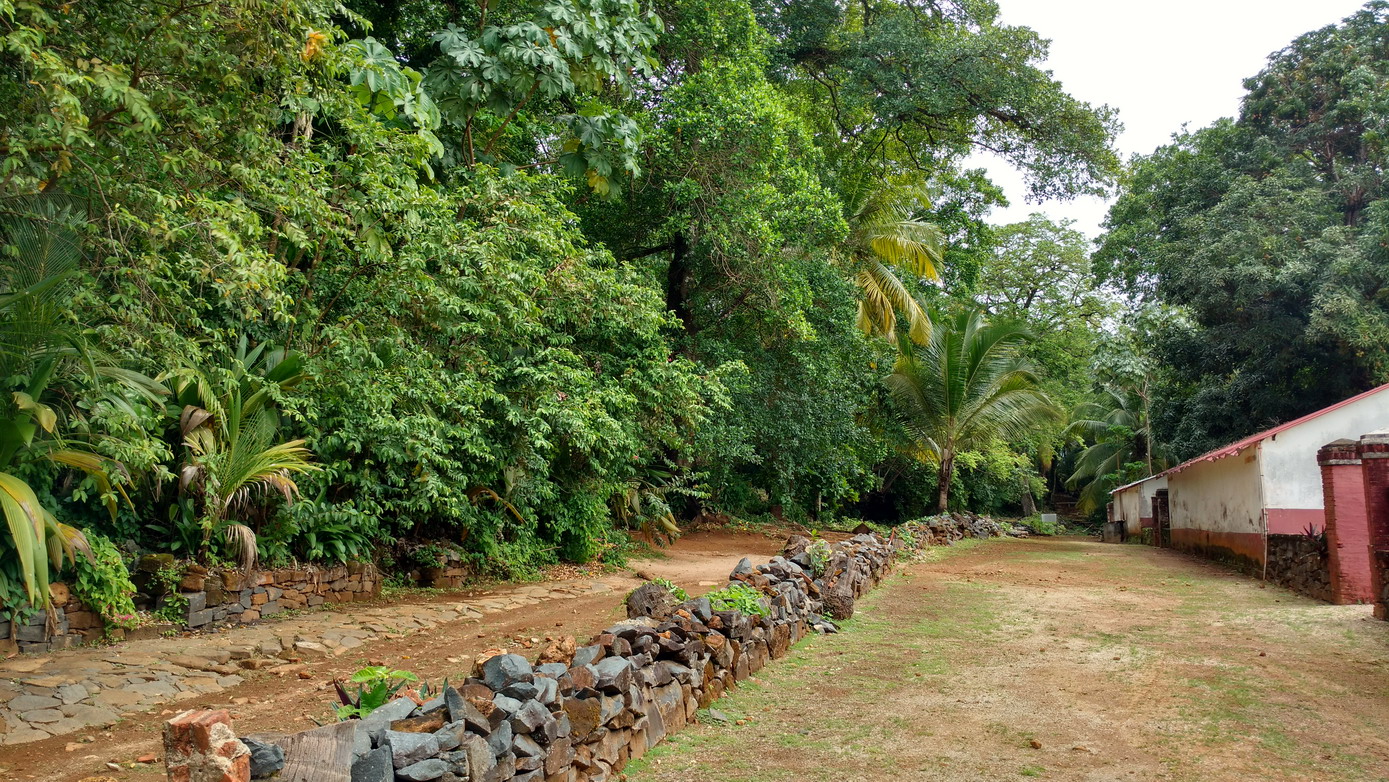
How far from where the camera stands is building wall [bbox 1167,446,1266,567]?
13.3 metres

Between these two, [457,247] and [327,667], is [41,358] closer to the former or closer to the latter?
[327,667]

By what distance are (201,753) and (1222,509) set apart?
657 inches

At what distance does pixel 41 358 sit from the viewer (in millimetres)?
5734

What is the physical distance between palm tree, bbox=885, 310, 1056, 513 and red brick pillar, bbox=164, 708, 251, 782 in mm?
20238

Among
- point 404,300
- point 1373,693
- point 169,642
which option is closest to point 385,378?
point 404,300

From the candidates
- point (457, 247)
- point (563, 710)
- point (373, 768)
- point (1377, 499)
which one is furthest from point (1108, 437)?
point (373, 768)

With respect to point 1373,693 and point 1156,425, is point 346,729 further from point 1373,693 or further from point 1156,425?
point 1156,425

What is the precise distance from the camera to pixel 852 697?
5.97 m

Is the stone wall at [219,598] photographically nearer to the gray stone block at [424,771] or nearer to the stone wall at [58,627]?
the stone wall at [58,627]

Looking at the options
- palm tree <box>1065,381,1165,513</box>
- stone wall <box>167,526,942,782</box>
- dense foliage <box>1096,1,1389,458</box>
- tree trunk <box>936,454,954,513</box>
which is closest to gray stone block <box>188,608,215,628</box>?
Result: stone wall <box>167,526,942,782</box>

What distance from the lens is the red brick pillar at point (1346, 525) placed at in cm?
973

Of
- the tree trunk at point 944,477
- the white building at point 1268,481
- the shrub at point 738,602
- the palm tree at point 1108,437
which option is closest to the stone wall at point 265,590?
the shrub at point 738,602

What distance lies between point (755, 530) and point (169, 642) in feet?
43.5

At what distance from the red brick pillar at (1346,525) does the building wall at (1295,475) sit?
2.56m
